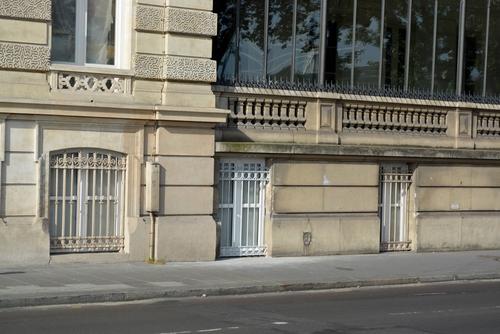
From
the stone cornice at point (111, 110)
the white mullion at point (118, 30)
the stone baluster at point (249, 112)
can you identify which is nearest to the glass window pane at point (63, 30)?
the white mullion at point (118, 30)

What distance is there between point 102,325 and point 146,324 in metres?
0.58

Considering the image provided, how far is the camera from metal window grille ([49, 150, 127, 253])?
58.4 ft

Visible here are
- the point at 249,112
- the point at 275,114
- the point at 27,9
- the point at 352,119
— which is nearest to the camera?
the point at 27,9

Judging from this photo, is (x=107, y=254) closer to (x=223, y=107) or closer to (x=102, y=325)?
(x=223, y=107)

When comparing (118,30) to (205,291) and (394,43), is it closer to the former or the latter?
(205,291)

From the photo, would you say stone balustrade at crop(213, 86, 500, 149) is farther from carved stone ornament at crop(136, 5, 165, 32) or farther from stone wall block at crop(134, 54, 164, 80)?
carved stone ornament at crop(136, 5, 165, 32)

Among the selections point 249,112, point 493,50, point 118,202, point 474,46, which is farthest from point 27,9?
point 493,50

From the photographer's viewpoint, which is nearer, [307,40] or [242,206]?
[242,206]

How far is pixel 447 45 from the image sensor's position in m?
24.0

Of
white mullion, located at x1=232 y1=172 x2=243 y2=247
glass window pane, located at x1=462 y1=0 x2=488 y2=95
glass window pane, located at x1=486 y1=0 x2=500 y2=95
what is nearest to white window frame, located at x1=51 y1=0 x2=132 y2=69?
white mullion, located at x1=232 y1=172 x2=243 y2=247

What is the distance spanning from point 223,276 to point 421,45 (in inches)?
373

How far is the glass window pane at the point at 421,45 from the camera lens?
76.6 feet

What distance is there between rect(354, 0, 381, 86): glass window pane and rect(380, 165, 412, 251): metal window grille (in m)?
2.26

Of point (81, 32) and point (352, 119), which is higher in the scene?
point (81, 32)
